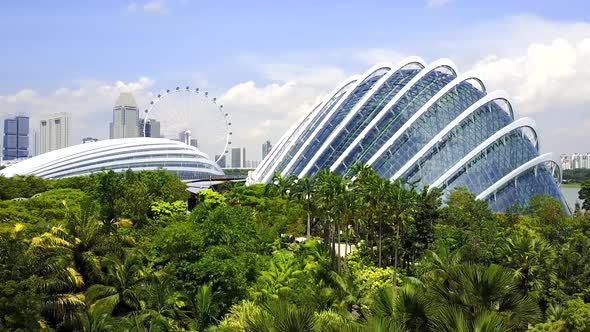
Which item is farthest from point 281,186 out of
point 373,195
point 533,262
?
point 533,262

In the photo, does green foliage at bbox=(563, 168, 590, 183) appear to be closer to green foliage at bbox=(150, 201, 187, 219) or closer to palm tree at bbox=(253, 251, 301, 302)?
green foliage at bbox=(150, 201, 187, 219)

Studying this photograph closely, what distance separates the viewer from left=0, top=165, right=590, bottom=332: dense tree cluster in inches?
593

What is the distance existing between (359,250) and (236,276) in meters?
14.2

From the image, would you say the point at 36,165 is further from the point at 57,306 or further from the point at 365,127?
the point at 57,306

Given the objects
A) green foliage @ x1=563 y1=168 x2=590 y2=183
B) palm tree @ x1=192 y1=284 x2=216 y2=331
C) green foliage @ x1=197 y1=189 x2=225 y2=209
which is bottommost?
palm tree @ x1=192 y1=284 x2=216 y2=331

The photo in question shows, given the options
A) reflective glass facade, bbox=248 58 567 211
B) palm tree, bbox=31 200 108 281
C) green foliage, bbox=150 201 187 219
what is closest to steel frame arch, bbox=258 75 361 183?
reflective glass facade, bbox=248 58 567 211

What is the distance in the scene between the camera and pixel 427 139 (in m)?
56.7

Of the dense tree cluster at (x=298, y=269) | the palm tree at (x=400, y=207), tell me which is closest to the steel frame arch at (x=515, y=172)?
the dense tree cluster at (x=298, y=269)

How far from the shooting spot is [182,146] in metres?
116

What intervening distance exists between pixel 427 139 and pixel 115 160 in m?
62.7

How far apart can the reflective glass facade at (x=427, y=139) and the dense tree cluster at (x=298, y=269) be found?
6.04 meters

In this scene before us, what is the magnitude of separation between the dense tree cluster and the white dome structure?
51318 millimetres

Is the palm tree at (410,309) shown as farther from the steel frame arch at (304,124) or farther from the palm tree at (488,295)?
the steel frame arch at (304,124)

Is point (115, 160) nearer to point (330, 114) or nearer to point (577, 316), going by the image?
point (330, 114)
